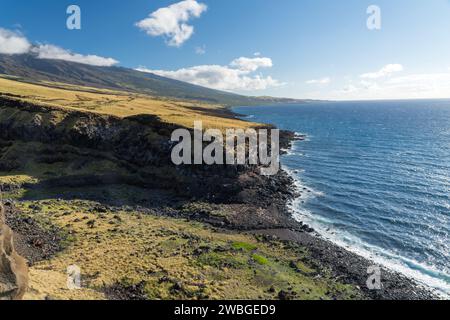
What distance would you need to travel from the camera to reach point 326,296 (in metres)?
38.0

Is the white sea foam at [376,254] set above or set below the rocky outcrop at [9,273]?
below

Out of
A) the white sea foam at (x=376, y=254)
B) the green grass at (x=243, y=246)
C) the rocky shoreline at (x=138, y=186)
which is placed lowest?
Answer: the white sea foam at (x=376, y=254)

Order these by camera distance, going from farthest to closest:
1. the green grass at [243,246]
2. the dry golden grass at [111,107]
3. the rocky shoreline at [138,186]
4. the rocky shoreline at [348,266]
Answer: the dry golden grass at [111,107], the green grass at [243,246], the rocky shoreline at [138,186], the rocky shoreline at [348,266]

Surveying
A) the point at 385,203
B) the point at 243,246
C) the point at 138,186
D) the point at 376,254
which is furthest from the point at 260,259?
the point at 138,186

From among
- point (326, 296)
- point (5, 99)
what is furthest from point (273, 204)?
Result: point (5, 99)

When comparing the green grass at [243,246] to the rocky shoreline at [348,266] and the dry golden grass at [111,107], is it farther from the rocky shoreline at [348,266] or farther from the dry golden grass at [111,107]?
the dry golden grass at [111,107]

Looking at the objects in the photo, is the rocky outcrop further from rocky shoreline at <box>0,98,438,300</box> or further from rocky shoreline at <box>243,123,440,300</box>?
rocky shoreline at <box>243,123,440,300</box>

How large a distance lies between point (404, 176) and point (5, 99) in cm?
11353

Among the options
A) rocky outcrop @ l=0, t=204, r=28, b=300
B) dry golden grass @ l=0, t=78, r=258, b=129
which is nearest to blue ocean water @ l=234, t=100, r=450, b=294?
dry golden grass @ l=0, t=78, r=258, b=129

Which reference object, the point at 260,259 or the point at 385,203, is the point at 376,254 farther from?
the point at 385,203

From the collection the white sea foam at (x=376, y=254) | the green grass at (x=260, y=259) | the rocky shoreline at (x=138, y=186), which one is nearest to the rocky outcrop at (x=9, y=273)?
the rocky shoreline at (x=138, y=186)

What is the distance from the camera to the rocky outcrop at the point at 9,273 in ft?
85.1

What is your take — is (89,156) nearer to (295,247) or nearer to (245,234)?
(245,234)

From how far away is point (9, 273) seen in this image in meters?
26.7
